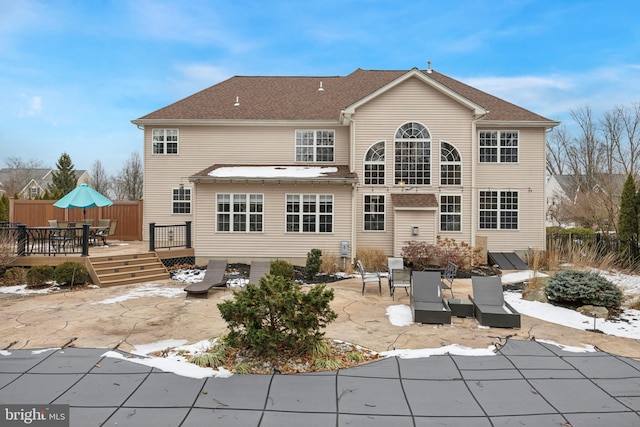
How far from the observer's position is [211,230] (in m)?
15.3

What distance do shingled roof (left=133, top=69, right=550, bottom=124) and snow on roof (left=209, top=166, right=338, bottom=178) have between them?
2528 mm

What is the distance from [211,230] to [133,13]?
8188 mm

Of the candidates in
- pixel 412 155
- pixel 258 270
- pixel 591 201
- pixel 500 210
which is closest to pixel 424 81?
pixel 412 155

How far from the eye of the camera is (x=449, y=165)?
16.4 m

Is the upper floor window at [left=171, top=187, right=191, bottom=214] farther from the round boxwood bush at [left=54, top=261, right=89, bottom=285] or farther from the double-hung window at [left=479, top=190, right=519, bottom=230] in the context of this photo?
the double-hung window at [left=479, top=190, right=519, bottom=230]

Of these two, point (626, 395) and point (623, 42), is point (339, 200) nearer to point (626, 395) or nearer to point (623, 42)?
point (626, 395)

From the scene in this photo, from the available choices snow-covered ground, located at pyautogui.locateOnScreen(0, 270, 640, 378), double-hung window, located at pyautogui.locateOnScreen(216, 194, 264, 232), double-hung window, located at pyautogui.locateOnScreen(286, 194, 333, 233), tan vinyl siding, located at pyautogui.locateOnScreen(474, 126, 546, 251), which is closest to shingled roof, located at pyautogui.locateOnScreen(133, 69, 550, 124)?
tan vinyl siding, located at pyautogui.locateOnScreen(474, 126, 546, 251)

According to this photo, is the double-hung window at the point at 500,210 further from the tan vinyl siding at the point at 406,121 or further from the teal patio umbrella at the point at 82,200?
the teal patio umbrella at the point at 82,200

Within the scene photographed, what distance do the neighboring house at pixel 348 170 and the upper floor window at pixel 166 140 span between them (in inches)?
1.9

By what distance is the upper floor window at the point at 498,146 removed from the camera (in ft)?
57.0

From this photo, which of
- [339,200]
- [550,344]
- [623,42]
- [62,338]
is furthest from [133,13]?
[623,42]

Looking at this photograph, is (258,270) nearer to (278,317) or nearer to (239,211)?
(239,211)

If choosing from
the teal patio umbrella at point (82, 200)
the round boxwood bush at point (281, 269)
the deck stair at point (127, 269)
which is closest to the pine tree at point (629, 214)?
the round boxwood bush at point (281, 269)

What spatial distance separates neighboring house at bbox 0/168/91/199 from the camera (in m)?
53.2
